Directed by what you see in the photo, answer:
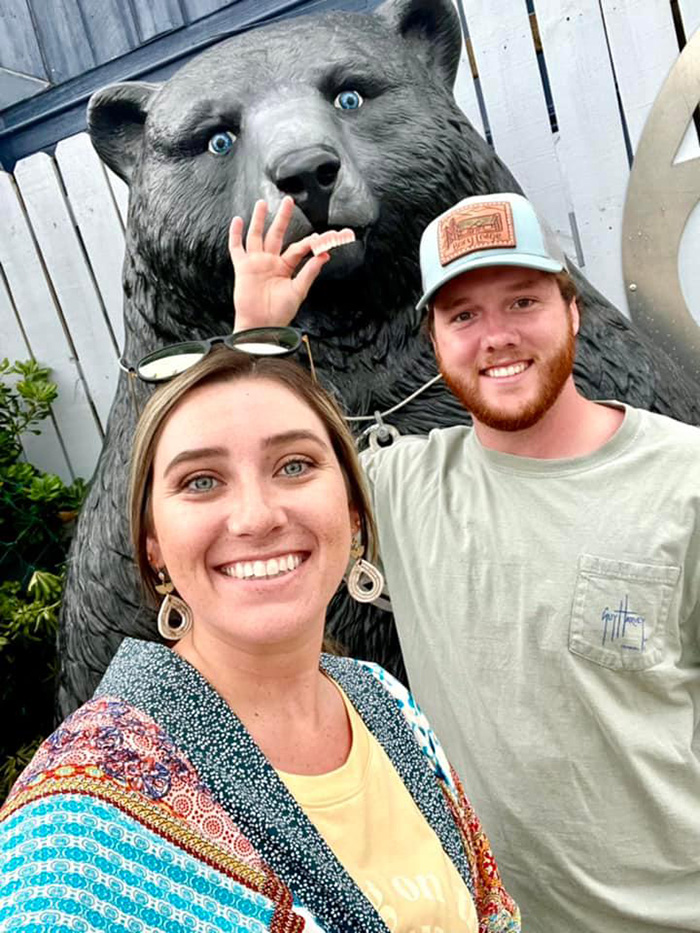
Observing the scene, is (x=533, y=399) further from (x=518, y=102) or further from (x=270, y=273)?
(x=518, y=102)

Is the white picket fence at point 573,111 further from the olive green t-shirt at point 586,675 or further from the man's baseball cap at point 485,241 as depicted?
the olive green t-shirt at point 586,675

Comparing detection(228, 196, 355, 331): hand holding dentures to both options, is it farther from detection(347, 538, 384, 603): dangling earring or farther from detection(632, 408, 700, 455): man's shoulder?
detection(632, 408, 700, 455): man's shoulder

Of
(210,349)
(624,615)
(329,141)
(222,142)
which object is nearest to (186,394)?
(210,349)

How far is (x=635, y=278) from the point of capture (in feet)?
8.18

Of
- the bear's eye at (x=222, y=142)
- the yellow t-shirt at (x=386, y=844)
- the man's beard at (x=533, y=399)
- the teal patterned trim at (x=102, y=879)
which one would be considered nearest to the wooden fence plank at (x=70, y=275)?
the bear's eye at (x=222, y=142)

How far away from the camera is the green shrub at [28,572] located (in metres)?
3.09

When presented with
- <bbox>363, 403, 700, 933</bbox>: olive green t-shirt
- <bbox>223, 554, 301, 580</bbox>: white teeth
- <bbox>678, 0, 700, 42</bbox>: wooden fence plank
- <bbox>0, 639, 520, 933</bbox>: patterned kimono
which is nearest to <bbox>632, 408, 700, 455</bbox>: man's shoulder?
<bbox>363, 403, 700, 933</bbox>: olive green t-shirt

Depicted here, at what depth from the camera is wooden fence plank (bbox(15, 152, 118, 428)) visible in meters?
3.22

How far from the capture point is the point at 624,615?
4.40 ft

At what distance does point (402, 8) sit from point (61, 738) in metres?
1.94

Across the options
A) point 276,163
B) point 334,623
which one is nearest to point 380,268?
point 276,163

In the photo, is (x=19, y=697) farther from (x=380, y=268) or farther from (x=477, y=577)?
(x=477, y=577)

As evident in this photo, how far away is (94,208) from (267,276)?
6.17 feet

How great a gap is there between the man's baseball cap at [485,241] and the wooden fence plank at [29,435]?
237 centimetres
